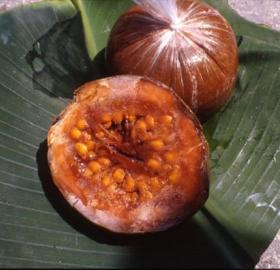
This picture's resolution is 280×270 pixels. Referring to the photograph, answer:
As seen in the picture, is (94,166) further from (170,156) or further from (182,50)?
(182,50)

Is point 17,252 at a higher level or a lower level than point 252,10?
higher

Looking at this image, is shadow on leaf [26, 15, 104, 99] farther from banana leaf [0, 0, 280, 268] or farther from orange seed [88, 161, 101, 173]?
orange seed [88, 161, 101, 173]

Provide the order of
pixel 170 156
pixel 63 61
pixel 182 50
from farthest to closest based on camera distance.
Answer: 1. pixel 63 61
2. pixel 182 50
3. pixel 170 156

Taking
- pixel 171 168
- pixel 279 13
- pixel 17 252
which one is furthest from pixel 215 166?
pixel 279 13

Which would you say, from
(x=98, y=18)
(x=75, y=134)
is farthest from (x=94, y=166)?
(x=98, y=18)

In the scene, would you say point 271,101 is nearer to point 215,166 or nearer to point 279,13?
point 215,166

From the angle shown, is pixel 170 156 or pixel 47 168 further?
pixel 47 168

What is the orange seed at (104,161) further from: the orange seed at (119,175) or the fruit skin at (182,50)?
the fruit skin at (182,50)
